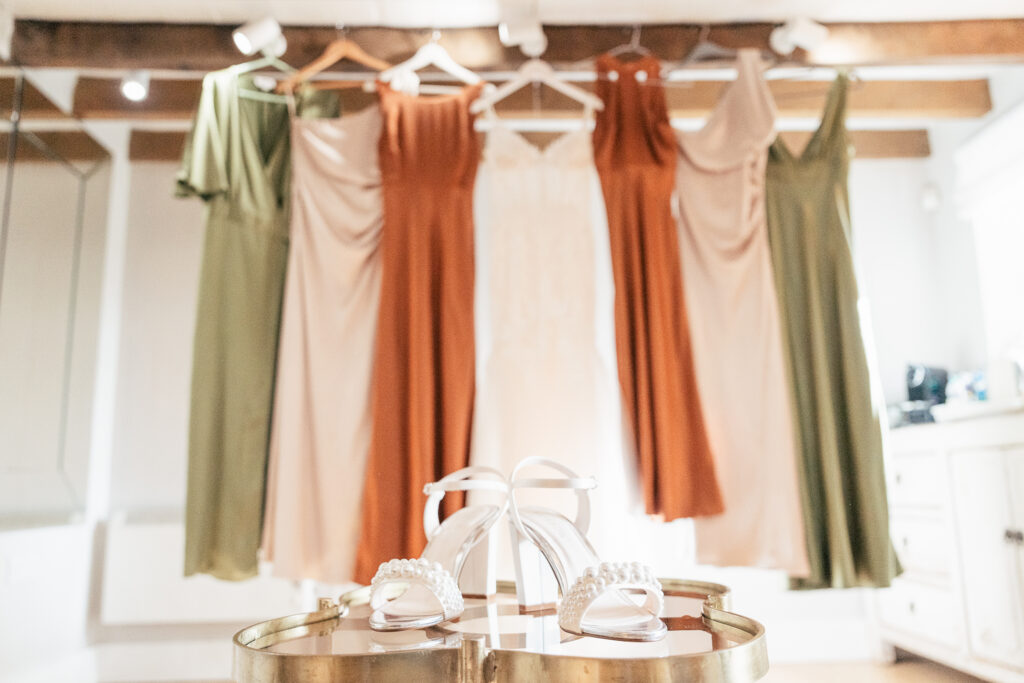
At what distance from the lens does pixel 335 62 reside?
202 cm

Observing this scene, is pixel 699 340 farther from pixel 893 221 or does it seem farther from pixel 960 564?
pixel 893 221

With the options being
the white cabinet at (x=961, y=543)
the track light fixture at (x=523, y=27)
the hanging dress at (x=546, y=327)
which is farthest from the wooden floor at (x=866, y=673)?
the track light fixture at (x=523, y=27)

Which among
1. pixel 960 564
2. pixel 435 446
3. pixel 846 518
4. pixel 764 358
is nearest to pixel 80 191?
pixel 435 446

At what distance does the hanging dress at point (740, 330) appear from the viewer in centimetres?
175

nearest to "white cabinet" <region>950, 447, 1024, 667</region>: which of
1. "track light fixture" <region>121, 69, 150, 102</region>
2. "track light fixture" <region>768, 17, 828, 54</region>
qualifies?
"track light fixture" <region>768, 17, 828, 54</region>

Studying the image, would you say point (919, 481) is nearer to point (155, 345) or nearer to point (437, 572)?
point (437, 572)

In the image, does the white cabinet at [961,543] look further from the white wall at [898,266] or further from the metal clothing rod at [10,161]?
the metal clothing rod at [10,161]

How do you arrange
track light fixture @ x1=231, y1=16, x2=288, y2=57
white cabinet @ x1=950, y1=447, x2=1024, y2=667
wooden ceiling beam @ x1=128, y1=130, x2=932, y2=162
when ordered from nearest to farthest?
1. track light fixture @ x1=231, y1=16, x2=288, y2=57
2. white cabinet @ x1=950, y1=447, x2=1024, y2=667
3. wooden ceiling beam @ x1=128, y1=130, x2=932, y2=162

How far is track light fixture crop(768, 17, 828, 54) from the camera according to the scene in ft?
6.27

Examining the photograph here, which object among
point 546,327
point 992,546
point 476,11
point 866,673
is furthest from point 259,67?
point 866,673

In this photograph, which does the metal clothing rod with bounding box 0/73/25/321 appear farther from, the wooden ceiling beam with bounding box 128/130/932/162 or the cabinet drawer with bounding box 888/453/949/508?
the cabinet drawer with bounding box 888/453/949/508

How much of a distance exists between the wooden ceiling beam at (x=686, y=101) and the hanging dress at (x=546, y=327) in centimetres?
91

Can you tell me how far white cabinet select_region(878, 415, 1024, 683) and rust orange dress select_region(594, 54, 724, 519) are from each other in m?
0.56

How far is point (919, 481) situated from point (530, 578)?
6.89 ft
